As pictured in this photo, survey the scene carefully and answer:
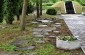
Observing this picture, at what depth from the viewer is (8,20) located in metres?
16.4

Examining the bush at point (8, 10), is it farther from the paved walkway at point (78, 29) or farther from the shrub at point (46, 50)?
the shrub at point (46, 50)

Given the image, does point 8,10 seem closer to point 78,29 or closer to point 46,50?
point 78,29

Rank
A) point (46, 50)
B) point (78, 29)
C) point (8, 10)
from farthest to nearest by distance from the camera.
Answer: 1. point (8, 10)
2. point (78, 29)
3. point (46, 50)

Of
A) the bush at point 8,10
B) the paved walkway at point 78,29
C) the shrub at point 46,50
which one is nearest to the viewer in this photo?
the shrub at point 46,50

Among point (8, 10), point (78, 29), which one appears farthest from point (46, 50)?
point (8, 10)

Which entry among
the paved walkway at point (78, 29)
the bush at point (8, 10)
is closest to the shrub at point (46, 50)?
the paved walkway at point (78, 29)

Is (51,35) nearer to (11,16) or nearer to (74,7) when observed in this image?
(11,16)

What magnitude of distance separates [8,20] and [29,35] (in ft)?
16.3

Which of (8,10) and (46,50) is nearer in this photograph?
(46,50)

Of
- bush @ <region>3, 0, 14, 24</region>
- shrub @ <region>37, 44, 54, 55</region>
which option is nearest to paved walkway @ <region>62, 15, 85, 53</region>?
shrub @ <region>37, 44, 54, 55</region>

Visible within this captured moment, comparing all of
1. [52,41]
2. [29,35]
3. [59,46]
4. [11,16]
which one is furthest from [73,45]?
[11,16]

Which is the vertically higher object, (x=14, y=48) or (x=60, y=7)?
(x=14, y=48)

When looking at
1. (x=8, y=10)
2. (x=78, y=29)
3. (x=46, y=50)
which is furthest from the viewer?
(x=8, y=10)

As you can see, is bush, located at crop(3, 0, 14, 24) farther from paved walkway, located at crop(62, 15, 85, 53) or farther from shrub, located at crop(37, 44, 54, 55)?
shrub, located at crop(37, 44, 54, 55)
